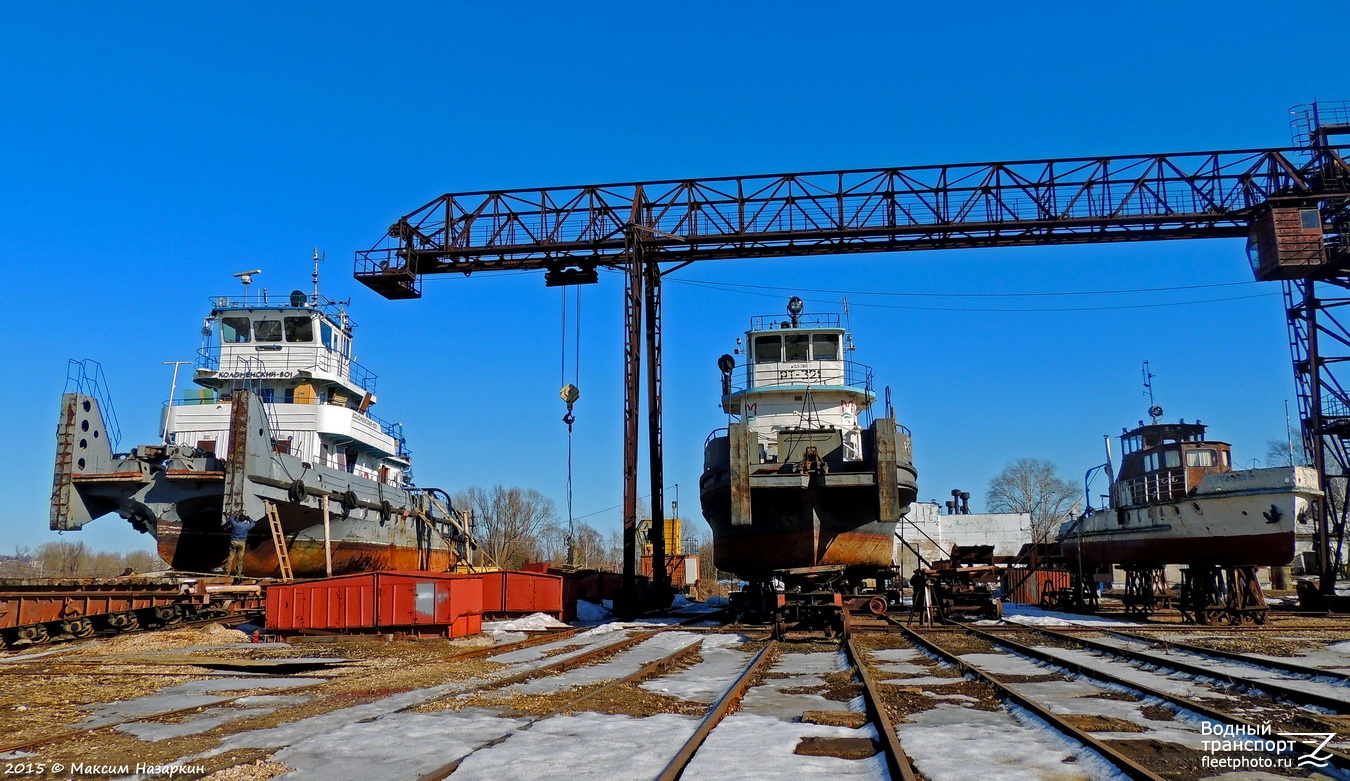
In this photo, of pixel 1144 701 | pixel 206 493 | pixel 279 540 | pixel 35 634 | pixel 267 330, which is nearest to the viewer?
pixel 1144 701

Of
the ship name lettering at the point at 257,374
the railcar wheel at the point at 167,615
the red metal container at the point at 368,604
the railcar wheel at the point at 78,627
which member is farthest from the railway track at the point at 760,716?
the ship name lettering at the point at 257,374

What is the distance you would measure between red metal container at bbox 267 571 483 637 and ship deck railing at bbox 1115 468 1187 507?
16.9 meters

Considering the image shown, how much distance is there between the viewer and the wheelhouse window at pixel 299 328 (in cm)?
2792

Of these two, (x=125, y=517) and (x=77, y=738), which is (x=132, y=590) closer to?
(x=125, y=517)

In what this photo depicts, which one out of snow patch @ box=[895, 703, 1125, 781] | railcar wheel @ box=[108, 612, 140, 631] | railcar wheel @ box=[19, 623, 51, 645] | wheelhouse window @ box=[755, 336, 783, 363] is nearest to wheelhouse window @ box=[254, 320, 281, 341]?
railcar wheel @ box=[108, 612, 140, 631]

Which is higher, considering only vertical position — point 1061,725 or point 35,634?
point 1061,725

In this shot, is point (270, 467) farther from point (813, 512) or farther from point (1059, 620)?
point (1059, 620)

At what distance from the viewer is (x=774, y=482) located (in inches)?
683

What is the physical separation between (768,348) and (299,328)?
14527 mm

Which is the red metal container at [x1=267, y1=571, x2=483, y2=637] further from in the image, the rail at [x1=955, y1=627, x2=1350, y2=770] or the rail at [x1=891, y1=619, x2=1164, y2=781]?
the rail at [x1=955, y1=627, x2=1350, y2=770]

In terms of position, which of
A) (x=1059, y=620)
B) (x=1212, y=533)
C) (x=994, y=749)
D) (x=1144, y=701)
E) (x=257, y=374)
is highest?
(x=257, y=374)

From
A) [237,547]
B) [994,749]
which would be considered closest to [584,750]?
[994,749]

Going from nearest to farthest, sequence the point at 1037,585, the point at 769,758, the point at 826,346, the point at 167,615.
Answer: the point at 769,758 < the point at 167,615 < the point at 826,346 < the point at 1037,585

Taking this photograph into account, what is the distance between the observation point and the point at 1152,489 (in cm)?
2619
